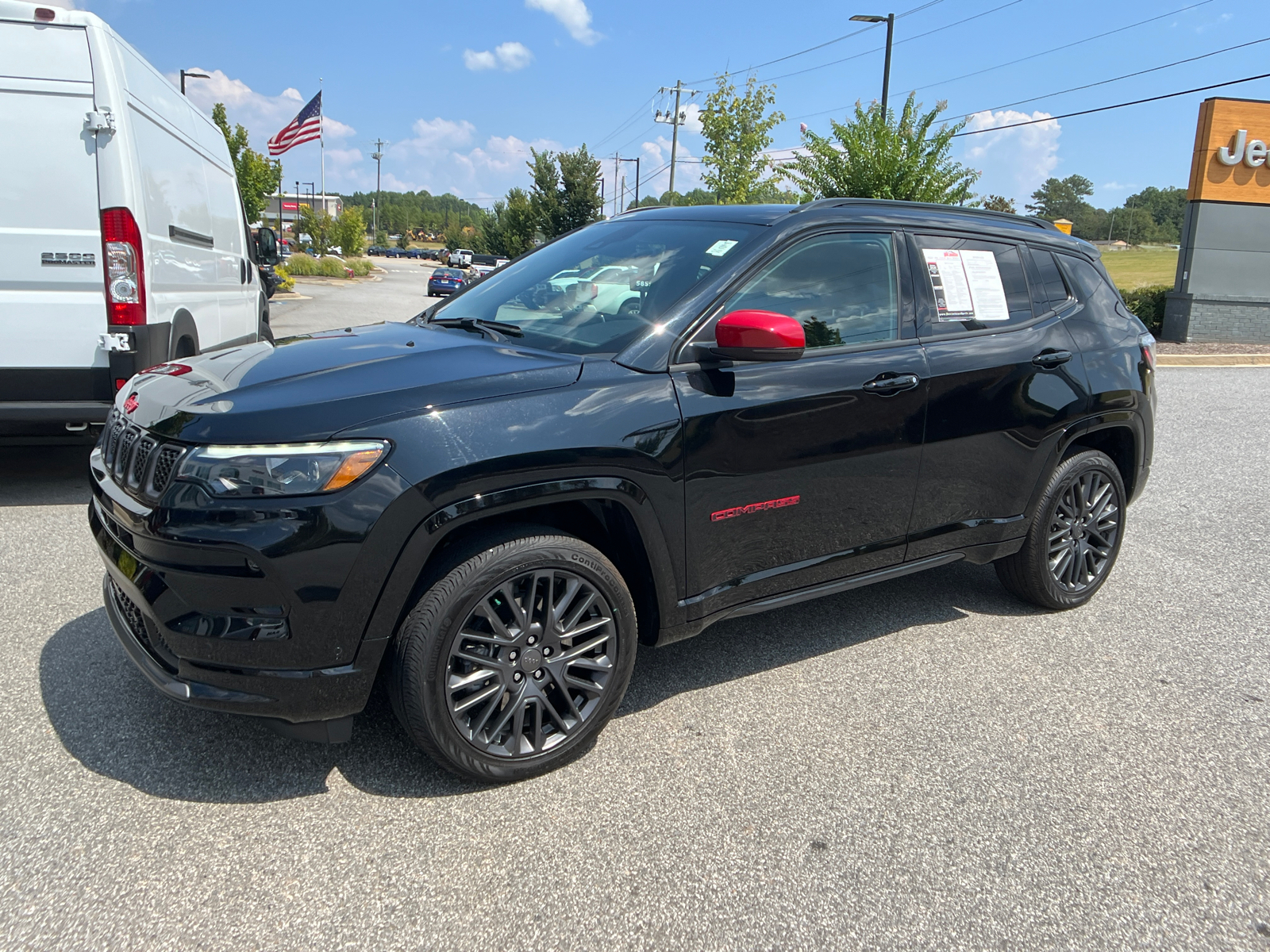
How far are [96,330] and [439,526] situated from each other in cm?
385

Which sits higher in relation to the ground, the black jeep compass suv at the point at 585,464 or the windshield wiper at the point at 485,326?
the windshield wiper at the point at 485,326

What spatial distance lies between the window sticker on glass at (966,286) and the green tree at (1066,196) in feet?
308

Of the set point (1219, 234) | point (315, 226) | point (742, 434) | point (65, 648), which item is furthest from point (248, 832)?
point (315, 226)

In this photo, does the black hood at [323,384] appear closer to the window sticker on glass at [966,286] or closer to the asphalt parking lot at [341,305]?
the window sticker on glass at [966,286]

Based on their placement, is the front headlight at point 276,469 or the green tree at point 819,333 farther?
the green tree at point 819,333

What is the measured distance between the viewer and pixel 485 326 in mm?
3617

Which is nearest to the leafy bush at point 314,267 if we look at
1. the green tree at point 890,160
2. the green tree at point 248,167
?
A: the green tree at point 248,167

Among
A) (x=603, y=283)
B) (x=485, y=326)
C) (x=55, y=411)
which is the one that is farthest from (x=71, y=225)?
(x=603, y=283)

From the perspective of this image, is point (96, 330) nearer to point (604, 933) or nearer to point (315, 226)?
point (604, 933)

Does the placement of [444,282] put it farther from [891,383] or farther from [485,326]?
[891,383]

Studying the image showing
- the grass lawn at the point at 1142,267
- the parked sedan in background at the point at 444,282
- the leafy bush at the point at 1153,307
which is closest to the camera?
the leafy bush at the point at 1153,307

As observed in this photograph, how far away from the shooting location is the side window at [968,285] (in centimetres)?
386

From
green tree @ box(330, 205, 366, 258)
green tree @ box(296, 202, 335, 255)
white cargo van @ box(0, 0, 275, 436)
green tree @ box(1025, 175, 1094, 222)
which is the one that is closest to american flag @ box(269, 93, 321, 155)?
white cargo van @ box(0, 0, 275, 436)

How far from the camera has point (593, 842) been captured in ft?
8.67
